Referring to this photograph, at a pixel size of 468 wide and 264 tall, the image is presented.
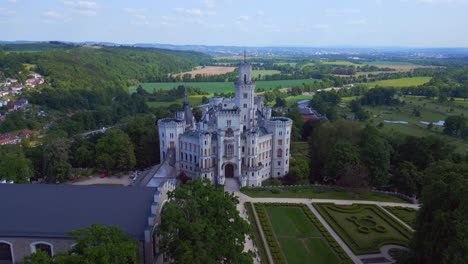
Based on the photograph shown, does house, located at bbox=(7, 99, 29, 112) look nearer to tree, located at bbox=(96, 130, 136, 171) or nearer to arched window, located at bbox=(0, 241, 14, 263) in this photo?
tree, located at bbox=(96, 130, 136, 171)

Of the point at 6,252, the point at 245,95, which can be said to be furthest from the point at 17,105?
the point at 6,252

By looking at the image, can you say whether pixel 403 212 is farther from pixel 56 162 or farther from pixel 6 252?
pixel 56 162

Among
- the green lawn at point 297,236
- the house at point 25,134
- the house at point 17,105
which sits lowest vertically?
the green lawn at point 297,236

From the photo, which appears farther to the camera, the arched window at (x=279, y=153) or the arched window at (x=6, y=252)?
the arched window at (x=279, y=153)

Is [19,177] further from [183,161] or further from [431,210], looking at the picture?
[431,210]

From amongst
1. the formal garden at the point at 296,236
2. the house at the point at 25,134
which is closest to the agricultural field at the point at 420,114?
the formal garden at the point at 296,236

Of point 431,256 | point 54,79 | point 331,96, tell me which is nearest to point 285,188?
point 431,256

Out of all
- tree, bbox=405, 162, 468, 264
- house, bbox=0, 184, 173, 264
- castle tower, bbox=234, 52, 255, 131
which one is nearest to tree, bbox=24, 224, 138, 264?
house, bbox=0, 184, 173, 264

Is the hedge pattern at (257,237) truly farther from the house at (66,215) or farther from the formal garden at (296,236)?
the house at (66,215)
